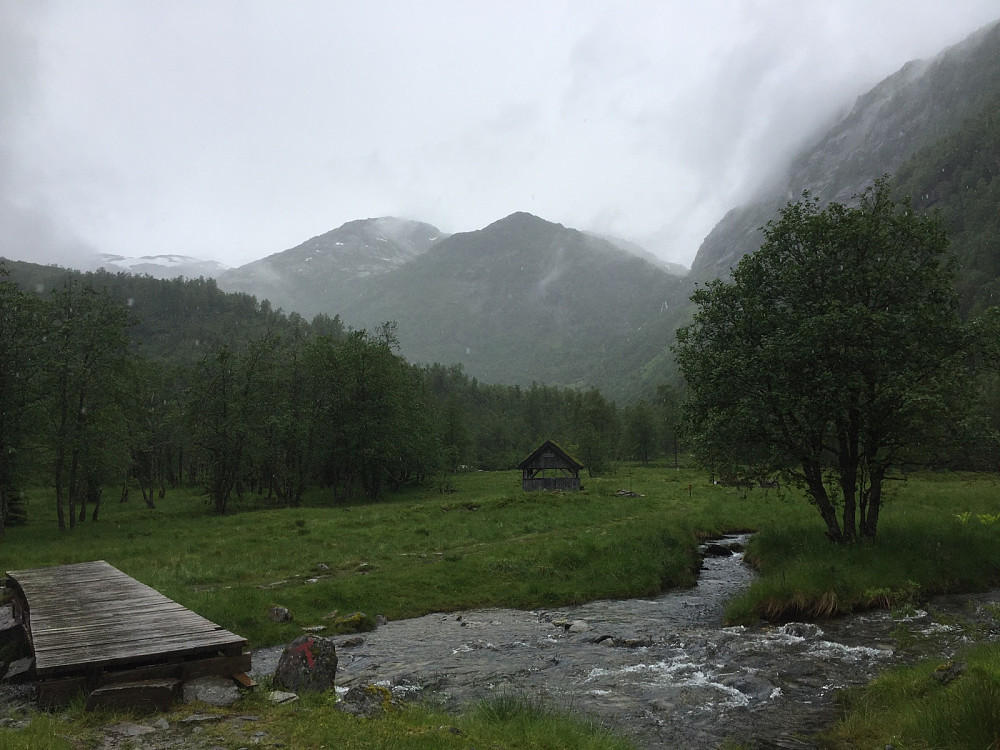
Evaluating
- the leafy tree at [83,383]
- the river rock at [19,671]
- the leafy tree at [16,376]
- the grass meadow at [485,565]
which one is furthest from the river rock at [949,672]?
the leafy tree at [83,383]

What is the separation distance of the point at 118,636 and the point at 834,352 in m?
23.7

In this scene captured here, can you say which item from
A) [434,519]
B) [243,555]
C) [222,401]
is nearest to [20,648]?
[243,555]

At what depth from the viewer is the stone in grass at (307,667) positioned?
12.1 m

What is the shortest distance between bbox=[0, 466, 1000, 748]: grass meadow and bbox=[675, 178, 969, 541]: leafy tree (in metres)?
3.51

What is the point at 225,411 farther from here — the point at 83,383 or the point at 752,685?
the point at 752,685

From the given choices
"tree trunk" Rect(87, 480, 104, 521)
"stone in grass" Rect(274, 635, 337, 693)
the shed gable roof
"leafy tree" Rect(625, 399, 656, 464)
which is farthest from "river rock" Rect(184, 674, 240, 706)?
"leafy tree" Rect(625, 399, 656, 464)

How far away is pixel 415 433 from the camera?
7225 cm

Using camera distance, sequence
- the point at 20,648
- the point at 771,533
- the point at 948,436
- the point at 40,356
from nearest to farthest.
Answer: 1. the point at 20,648
2. the point at 948,436
3. the point at 771,533
4. the point at 40,356

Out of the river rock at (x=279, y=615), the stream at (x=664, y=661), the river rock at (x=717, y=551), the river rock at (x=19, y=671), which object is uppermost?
the river rock at (x=19, y=671)

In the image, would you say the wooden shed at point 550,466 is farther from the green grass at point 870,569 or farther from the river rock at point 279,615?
the river rock at point 279,615

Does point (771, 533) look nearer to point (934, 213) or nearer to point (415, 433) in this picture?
point (934, 213)

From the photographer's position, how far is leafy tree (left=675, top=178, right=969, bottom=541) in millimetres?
21031

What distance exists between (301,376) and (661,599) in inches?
2212

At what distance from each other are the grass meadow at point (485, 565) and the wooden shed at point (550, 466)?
2001 cm
